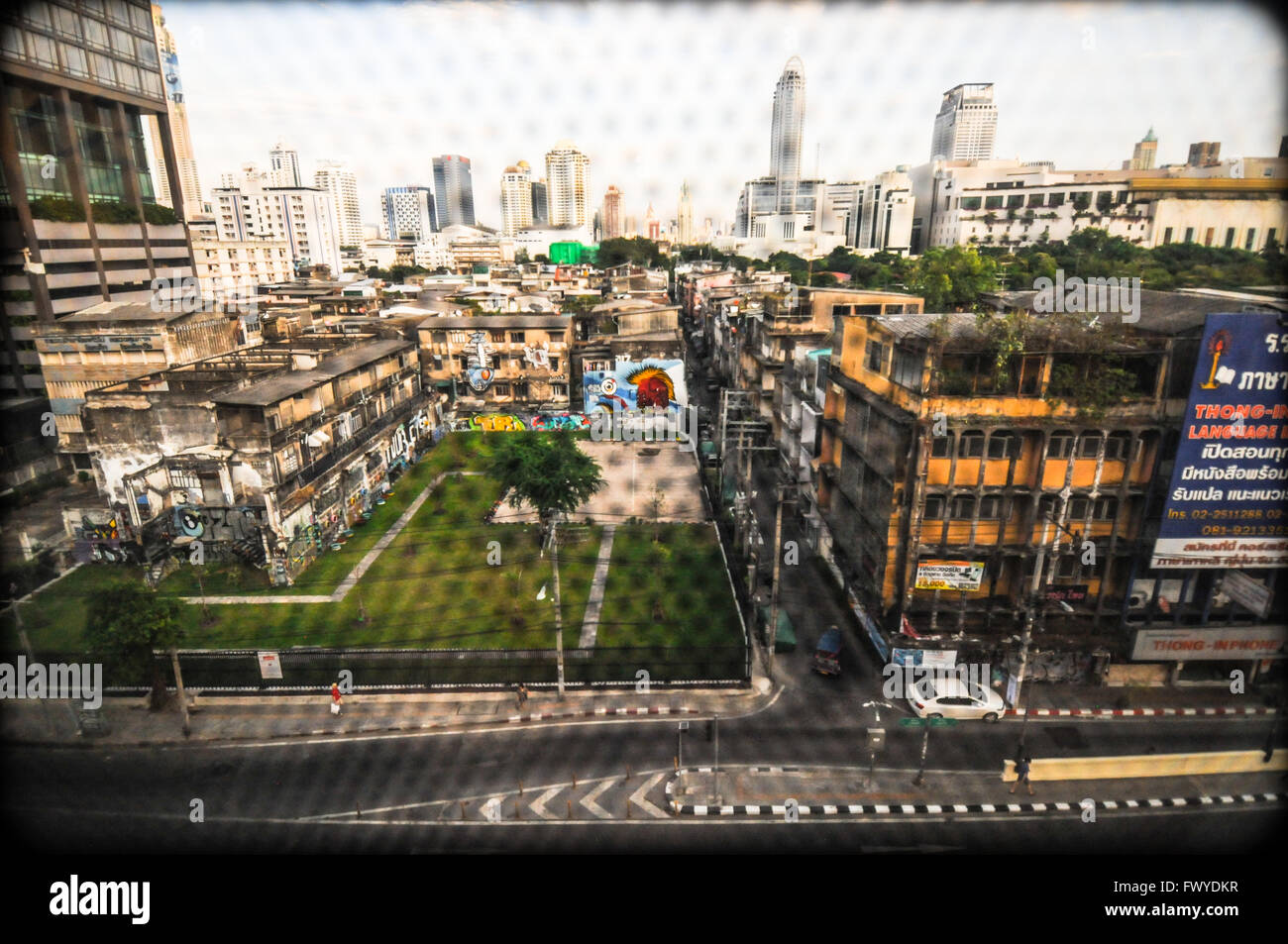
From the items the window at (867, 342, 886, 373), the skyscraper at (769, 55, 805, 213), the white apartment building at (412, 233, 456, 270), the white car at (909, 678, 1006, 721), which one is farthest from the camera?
the white apartment building at (412, 233, 456, 270)

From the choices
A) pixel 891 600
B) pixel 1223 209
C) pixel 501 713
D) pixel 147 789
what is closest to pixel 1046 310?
pixel 891 600

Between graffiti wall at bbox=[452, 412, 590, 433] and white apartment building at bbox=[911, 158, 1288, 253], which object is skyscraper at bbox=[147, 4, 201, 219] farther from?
white apartment building at bbox=[911, 158, 1288, 253]

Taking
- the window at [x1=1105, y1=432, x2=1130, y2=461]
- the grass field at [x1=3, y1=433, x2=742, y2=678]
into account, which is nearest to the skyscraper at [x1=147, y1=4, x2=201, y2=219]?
the grass field at [x1=3, y1=433, x2=742, y2=678]

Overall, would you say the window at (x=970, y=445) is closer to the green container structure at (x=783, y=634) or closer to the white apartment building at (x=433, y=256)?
the green container structure at (x=783, y=634)

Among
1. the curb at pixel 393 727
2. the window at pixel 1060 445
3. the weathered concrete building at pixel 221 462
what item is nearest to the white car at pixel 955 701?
the curb at pixel 393 727

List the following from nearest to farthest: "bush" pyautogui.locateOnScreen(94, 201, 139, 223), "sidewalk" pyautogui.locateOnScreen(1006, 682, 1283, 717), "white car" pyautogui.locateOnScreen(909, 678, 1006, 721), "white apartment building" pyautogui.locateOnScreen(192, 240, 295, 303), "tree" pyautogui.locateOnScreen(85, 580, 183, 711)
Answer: "tree" pyautogui.locateOnScreen(85, 580, 183, 711), "white car" pyautogui.locateOnScreen(909, 678, 1006, 721), "sidewalk" pyautogui.locateOnScreen(1006, 682, 1283, 717), "bush" pyautogui.locateOnScreen(94, 201, 139, 223), "white apartment building" pyautogui.locateOnScreen(192, 240, 295, 303)

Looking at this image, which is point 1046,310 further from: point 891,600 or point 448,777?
point 448,777
